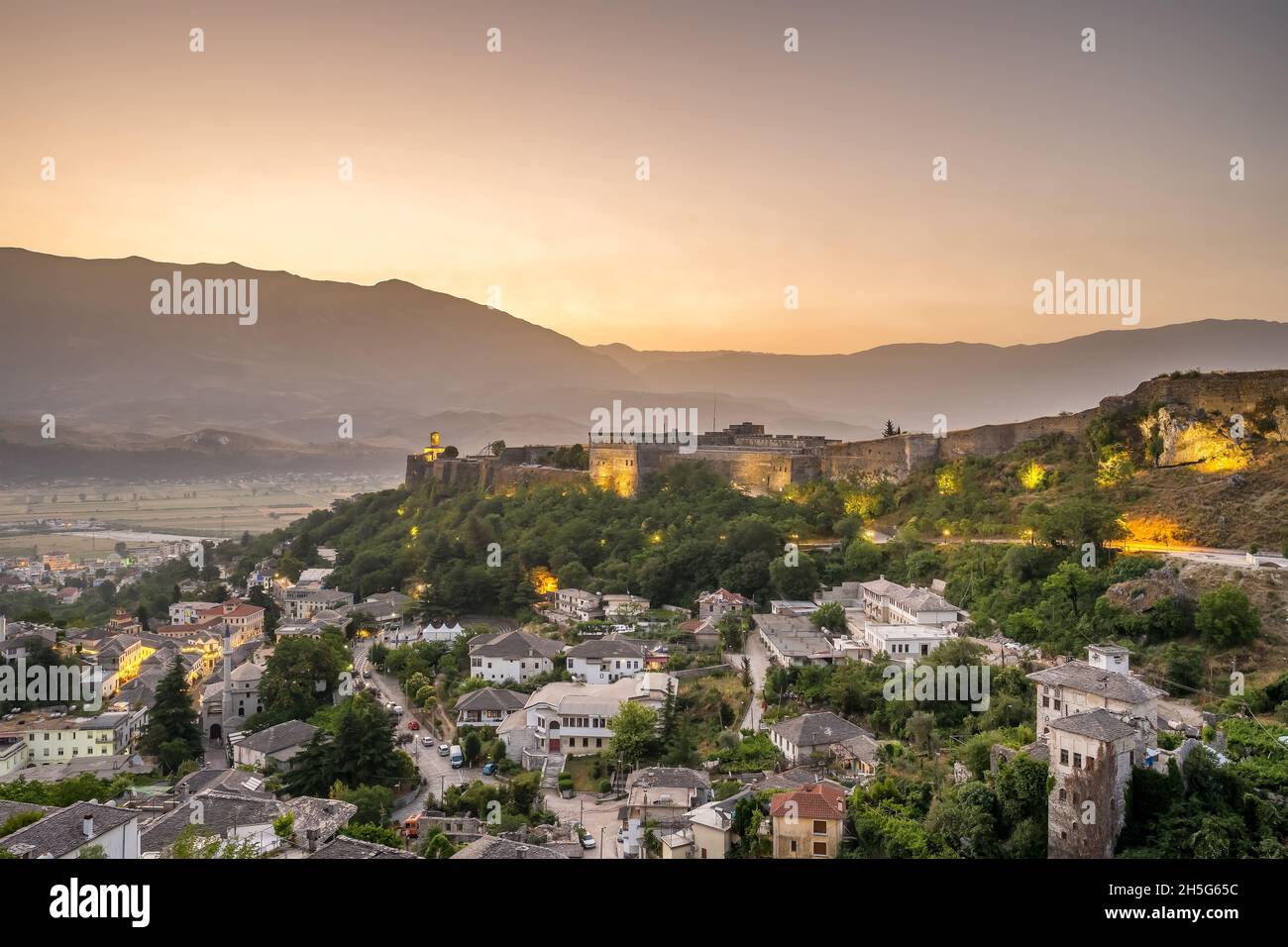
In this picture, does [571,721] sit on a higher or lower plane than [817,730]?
lower

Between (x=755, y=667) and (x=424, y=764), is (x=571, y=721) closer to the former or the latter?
(x=424, y=764)

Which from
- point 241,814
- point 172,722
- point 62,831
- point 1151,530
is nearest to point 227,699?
point 172,722

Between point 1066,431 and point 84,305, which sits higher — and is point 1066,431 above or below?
below

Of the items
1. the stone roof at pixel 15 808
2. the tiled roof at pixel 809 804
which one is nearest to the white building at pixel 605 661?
the tiled roof at pixel 809 804

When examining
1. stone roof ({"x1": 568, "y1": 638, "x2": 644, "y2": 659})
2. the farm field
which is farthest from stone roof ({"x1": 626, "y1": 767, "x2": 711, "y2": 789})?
the farm field

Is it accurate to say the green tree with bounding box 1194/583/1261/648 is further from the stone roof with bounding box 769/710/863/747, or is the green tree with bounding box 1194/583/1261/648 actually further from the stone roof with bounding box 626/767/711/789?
the stone roof with bounding box 626/767/711/789
